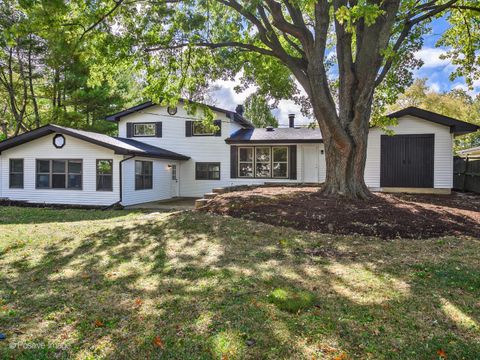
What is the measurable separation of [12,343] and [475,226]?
8.07 m

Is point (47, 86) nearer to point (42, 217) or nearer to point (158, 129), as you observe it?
point (158, 129)

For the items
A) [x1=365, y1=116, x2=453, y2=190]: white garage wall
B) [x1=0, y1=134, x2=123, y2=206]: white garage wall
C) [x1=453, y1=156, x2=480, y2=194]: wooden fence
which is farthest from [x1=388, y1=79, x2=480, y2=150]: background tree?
[x1=0, y1=134, x2=123, y2=206]: white garage wall

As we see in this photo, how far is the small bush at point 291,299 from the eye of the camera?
11.3 feet

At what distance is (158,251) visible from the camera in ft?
18.7

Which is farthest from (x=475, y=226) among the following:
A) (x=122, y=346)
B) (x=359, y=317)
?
(x=122, y=346)

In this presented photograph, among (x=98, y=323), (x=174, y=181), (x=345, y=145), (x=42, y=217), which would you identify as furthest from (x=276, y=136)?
(x=98, y=323)

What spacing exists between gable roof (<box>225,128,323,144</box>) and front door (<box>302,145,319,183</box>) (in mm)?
652

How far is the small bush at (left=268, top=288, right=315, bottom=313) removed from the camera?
346 centimetres

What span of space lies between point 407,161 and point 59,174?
1538 cm

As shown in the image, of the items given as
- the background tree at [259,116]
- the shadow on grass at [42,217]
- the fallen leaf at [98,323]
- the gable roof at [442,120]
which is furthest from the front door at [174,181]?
the background tree at [259,116]

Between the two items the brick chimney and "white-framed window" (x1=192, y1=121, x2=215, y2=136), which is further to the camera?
the brick chimney

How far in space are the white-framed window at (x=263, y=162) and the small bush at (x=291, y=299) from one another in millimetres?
13413

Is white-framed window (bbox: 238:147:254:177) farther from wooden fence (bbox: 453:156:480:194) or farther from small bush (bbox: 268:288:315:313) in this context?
small bush (bbox: 268:288:315:313)

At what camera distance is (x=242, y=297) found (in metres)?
3.73
